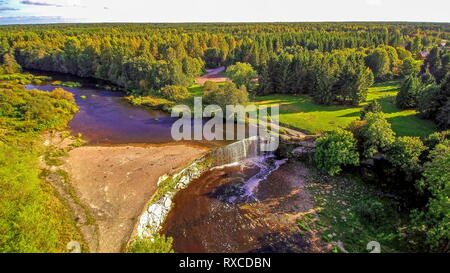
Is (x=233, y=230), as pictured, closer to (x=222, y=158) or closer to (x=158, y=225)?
(x=158, y=225)

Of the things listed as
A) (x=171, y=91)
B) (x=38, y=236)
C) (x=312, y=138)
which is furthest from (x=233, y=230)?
(x=171, y=91)

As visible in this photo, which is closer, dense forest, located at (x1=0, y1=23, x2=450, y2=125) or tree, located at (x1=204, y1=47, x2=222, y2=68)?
dense forest, located at (x1=0, y1=23, x2=450, y2=125)

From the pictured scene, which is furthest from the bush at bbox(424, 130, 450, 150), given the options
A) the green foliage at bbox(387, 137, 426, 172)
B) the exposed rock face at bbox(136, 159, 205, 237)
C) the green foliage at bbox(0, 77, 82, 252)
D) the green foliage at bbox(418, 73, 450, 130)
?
the green foliage at bbox(0, 77, 82, 252)

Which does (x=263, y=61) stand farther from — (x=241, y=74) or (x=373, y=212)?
(x=373, y=212)

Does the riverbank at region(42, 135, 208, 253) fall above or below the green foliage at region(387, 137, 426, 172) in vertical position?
below

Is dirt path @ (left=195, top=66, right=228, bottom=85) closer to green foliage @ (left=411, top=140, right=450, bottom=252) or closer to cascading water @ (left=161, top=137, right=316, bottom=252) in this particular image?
cascading water @ (left=161, top=137, right=316, bottom=252)

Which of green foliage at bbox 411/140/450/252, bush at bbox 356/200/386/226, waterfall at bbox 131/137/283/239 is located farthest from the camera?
bush at bbox 356/200/386/226

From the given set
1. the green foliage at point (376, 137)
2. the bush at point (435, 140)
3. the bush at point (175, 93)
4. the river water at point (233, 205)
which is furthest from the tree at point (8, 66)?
the bush at point (435, 140)
